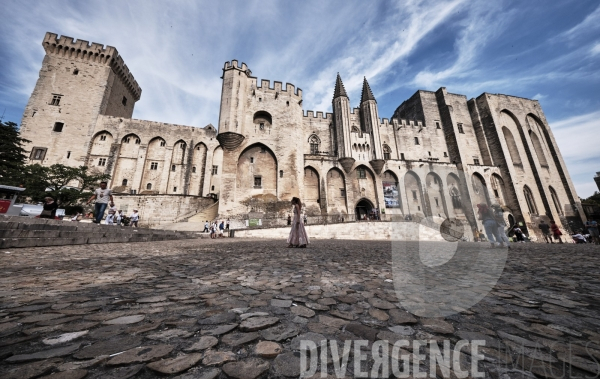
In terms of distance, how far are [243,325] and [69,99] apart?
35.1 metres

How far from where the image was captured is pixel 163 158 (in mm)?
25391

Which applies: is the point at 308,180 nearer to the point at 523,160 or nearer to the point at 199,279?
the point at 199,279

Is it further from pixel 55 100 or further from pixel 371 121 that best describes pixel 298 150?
pixel 55 100

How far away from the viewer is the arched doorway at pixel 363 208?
23584 millimetres

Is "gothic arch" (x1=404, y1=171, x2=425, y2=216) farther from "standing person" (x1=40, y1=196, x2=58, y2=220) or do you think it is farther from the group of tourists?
"standing person" (x1=40, y1=196, x2=58, y2=220)

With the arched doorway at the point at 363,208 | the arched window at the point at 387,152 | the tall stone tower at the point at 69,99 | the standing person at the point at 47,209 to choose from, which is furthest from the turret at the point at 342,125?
the tall stone tower at the point at 69,99

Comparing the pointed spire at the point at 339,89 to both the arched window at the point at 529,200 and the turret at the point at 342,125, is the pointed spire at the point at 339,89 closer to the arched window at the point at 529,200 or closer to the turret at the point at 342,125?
the turret at the point at 342,125

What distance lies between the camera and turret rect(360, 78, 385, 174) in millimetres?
23375

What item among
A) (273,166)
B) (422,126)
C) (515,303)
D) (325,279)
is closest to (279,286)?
(325,279)

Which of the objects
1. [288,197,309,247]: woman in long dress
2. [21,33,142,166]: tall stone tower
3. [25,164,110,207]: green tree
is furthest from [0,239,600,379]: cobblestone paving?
[21,33,142,166]: tall stone tower

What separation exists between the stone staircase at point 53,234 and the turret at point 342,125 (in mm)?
18299

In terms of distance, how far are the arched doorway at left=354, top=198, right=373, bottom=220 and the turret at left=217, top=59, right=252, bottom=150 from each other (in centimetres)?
1409

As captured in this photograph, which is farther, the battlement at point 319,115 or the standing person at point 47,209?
the battlement at point 319,115

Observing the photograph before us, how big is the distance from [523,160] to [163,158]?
148 ft
